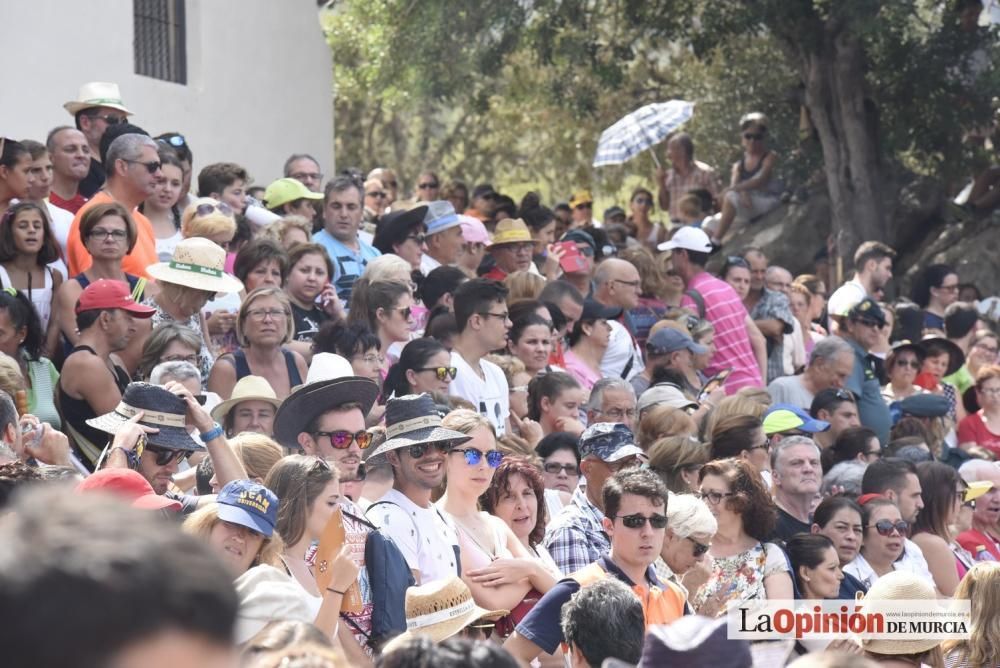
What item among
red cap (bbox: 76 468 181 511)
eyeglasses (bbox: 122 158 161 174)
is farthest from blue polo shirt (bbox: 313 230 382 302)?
red cap (bbox: 76 468 181 511)

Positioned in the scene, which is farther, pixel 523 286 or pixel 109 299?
pixel 523 286

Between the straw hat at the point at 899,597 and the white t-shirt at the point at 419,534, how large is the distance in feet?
5.45

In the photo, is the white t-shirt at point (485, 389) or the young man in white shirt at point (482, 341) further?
the young man in white shirt at point (482, 341)

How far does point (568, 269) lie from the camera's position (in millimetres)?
12578

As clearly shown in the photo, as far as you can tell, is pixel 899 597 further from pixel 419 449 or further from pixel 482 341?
pixel 482 341

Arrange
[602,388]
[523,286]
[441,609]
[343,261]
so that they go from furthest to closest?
[523,286] → [343,261] → [602,388] → [441,609]

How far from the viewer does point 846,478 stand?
9445 mm

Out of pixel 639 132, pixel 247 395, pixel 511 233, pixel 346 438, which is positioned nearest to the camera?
pixel 346 438

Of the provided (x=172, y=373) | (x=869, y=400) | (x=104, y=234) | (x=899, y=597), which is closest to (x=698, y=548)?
(x=899, y=597)

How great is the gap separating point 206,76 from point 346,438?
10684mm

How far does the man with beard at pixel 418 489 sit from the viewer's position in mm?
6141

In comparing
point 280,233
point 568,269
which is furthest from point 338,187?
point 568,269

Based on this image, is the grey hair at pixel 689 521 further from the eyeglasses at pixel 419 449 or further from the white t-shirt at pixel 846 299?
the white t-shirt at pixel 846 299

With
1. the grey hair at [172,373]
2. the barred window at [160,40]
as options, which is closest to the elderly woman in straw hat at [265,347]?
the grey hair at [172,373]
